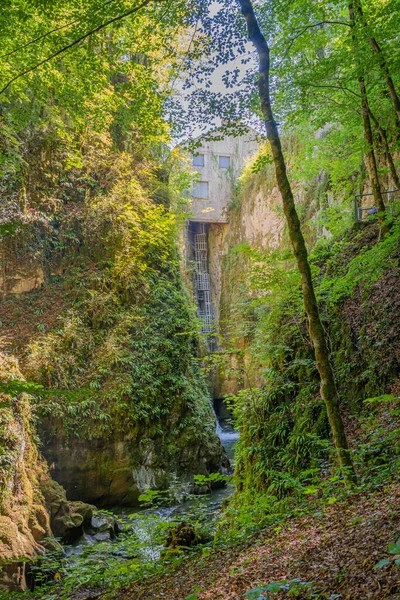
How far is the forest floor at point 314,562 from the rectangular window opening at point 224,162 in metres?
28.7

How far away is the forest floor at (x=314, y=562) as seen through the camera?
7.91ft

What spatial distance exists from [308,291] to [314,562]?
112 inches

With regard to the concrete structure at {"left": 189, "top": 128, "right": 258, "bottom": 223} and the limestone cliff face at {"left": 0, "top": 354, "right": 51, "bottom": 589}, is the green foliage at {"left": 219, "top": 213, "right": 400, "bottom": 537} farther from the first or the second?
the concrete structure at {"left": 189, "top": 128, "right": 258, "bottom": 223}

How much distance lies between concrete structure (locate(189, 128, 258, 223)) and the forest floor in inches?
1037

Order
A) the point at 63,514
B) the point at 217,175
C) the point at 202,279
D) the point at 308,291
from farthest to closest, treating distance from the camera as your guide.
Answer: the point at 217,175 < the point at 202,279 < the point at 63,514 < the point at 308,291

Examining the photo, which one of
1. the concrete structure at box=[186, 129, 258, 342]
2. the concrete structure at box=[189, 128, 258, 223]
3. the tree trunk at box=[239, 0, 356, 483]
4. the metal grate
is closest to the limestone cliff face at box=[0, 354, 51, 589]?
the tree trunk at box=[239, 0, 356, 483]

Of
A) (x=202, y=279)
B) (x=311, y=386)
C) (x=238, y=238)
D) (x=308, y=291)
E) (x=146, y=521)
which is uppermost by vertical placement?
(x=238, y=238)

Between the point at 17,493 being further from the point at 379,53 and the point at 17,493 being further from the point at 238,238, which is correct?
the point at 238,238

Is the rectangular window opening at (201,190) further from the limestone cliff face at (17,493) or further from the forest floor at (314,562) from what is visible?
the forest floor at (314,562)

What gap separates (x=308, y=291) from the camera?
488cm

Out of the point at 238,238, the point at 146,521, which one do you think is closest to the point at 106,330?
the point at 146,521

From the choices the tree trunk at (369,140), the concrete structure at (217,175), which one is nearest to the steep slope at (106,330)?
the tree trunk at (369,140)

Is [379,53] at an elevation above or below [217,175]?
below

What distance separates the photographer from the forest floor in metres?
2.41
